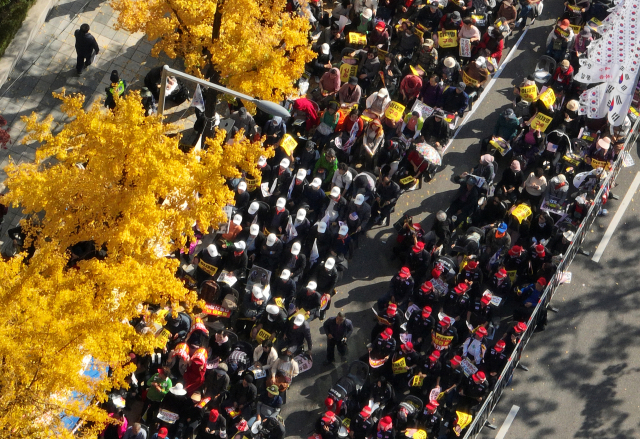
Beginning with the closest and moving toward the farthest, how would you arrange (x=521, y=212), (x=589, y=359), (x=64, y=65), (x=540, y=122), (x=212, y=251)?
(x=212, y=251)
(x=589, y=359)
(x=521, y=212)
(x=540, y=122)
(x=64, y=65)

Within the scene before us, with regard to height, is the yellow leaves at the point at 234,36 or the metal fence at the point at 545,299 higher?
the yellow leaves at the point at 234,36

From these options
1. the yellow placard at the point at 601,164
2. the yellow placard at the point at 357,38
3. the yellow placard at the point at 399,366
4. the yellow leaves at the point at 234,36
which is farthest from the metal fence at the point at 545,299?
the yellow leaves at the point at 234,36

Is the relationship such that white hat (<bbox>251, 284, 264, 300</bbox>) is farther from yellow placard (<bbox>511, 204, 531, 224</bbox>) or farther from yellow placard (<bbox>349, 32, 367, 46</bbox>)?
yellow placard (<bbox>349, 32, 367, 46</bbox>)

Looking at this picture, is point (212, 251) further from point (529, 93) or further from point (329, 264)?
point (529, 93)

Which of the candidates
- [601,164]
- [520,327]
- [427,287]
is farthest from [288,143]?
[601,164]

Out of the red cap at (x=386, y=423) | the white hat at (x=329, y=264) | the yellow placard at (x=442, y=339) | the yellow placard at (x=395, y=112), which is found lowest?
the red cap at (x=386, y=423)


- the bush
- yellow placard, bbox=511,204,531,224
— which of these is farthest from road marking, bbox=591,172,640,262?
the bush

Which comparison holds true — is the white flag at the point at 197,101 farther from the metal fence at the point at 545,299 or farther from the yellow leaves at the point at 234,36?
the metal fence at the point at 545,299

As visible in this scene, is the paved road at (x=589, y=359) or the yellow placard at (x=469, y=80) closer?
the paved road at (x=589, y=359)
